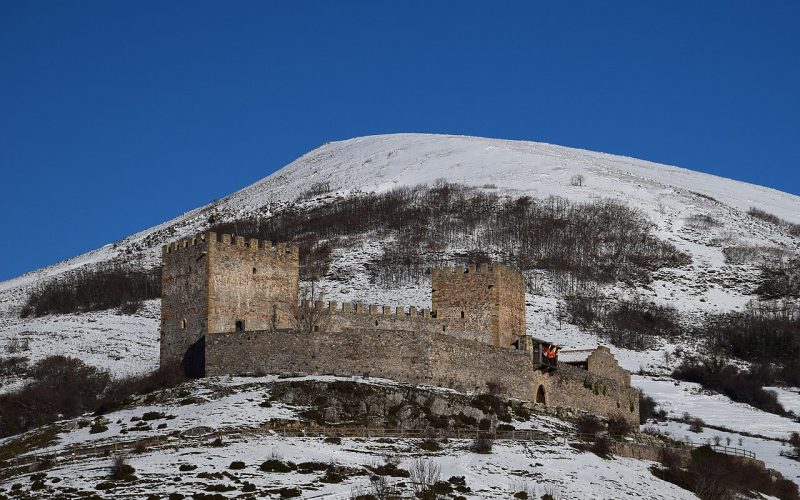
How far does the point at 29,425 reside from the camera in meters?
80.6

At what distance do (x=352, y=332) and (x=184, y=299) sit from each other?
34.7 ft

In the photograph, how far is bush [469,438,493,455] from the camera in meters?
60.4

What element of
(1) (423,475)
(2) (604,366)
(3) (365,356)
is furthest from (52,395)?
(1) (423,475)

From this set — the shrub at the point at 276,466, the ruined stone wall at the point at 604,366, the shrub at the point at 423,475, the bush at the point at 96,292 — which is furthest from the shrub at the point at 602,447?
the bush at the point at 96,292

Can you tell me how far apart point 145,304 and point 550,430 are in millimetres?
80453

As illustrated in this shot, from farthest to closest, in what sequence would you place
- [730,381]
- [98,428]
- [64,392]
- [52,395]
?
[730,381] → [64,392] → [52,395] → [98,428]

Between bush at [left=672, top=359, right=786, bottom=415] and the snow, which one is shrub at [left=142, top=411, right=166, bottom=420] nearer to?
the snow

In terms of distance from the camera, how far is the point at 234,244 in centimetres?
7338

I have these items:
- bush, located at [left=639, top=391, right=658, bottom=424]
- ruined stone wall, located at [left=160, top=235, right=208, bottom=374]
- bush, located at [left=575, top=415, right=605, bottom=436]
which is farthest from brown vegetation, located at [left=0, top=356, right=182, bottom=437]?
bush, located at [left=639, top=391, right=658, bottom=424]

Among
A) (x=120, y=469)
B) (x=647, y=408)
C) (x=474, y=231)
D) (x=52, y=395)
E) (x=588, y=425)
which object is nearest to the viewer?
(x=120, y=469)

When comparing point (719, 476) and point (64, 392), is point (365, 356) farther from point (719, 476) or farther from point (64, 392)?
point (64, 392)

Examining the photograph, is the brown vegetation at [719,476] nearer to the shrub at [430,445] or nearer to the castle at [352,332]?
the castle at [352,332]

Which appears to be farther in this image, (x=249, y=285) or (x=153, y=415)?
(x=249, y=285)

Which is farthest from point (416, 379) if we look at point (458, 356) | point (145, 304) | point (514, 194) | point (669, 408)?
point (514, 194)
